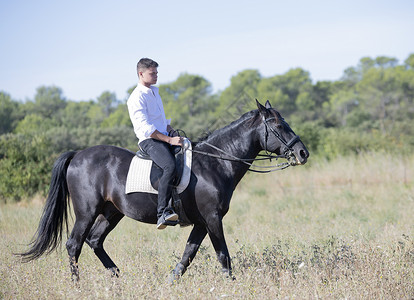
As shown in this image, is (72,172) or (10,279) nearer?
(10,279)

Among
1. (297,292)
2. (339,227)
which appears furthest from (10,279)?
(339,227)

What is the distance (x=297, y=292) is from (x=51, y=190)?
3.82 metres

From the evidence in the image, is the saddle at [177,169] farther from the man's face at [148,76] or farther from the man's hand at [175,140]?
the man's face at [148,76]

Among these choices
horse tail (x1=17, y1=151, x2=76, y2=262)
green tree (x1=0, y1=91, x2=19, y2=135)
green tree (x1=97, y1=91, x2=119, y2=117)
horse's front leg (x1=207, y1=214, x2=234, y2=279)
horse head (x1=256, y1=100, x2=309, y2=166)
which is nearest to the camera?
horse's front leg (x1=207, y1=214, x2=234, y2=279)

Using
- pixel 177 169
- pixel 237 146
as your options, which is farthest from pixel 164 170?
pixel 237 146

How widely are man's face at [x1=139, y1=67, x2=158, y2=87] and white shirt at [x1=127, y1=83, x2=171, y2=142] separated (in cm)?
7

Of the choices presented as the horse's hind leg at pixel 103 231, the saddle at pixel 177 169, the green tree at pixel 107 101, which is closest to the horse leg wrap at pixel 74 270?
the horse's hind leg at pixel 103 231

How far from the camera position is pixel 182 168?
5.90 m

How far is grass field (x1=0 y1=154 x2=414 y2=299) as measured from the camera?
199 inches

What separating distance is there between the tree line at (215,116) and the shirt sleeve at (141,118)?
3.46ft

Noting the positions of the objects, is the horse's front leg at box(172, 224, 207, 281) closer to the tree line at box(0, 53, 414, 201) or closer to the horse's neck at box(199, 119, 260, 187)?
the horse's neck at box(199, 119, 260, 187)

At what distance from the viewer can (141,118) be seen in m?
5.82

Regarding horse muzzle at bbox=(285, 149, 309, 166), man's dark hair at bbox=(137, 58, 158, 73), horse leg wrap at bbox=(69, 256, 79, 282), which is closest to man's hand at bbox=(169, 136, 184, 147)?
man's dark hair at bbox=(137, 58, 158, 73)

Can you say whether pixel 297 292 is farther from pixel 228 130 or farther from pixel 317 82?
pixel 317 82
